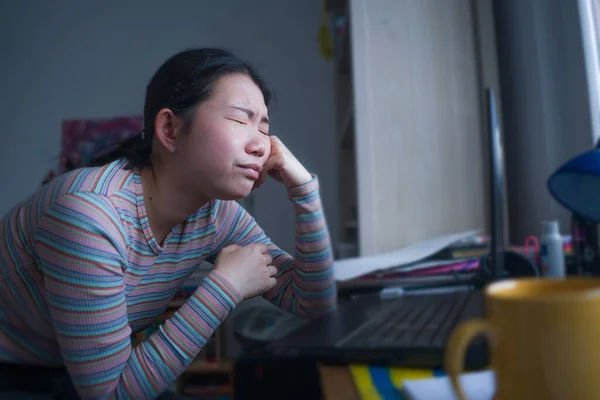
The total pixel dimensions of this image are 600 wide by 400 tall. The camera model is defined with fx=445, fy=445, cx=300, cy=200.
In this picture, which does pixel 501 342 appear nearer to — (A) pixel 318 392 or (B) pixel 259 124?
(A) pixel 318 392

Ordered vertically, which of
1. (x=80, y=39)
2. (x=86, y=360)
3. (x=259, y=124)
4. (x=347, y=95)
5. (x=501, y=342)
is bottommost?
(x=86, y=360)

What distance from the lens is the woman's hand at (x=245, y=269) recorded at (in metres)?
0.65

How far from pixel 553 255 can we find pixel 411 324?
0.34 metres

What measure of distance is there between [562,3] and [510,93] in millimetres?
245

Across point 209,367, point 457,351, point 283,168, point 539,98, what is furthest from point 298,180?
point 209,367

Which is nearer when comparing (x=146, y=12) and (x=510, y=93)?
(x=510, y=93)

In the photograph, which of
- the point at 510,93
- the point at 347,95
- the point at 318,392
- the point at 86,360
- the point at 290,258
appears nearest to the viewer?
the point at 318,392

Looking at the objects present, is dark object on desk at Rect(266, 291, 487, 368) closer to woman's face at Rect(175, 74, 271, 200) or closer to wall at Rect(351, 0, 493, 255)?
woman's face at Rect(175, 74, 271, 200)

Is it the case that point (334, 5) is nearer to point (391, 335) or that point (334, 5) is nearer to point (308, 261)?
point (308, 261)

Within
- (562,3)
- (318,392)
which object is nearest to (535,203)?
(562,3)

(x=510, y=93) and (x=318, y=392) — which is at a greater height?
(x=510, y=93)

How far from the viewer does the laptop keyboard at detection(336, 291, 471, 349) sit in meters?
0.44

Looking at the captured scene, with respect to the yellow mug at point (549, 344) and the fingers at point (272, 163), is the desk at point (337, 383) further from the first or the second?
the fingers at point (272, 163)

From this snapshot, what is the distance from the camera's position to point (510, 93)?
4.08 ft
